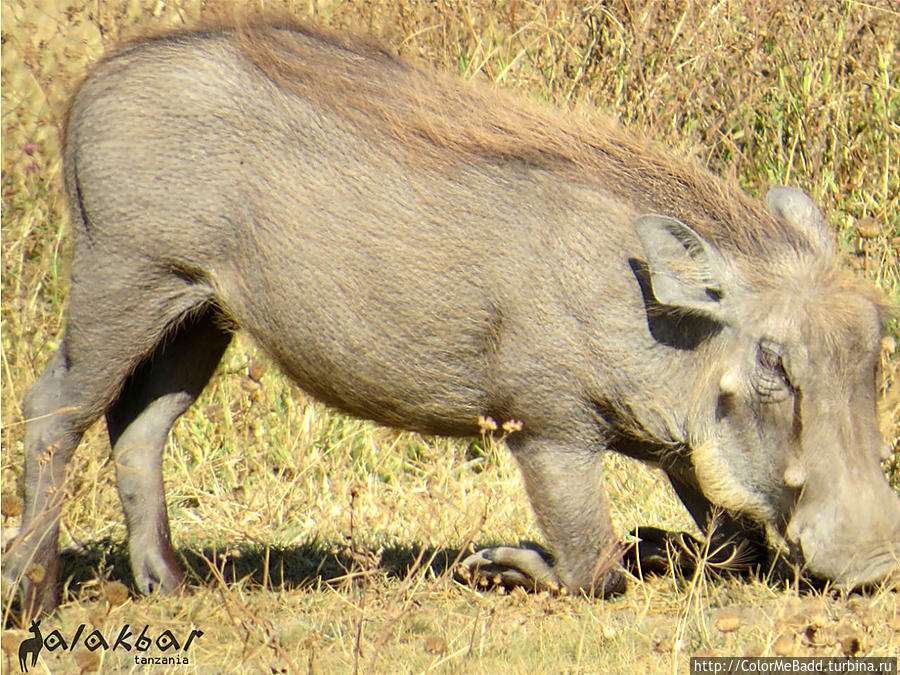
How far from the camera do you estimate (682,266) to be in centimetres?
385

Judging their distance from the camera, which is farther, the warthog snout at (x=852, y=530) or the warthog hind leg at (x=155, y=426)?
the warthog hind leg at (x=155, y=426)

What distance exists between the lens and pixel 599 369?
3.90m

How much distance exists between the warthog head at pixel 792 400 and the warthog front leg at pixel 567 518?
31 cm

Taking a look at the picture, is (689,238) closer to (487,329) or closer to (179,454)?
(487,329)

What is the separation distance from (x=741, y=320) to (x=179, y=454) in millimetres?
2631

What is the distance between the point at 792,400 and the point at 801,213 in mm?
644

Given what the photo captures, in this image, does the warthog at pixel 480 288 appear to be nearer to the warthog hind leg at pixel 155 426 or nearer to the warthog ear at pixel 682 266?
the warthog ear at pixel 682 266

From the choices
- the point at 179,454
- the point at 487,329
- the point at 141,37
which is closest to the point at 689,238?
the point at 487,329

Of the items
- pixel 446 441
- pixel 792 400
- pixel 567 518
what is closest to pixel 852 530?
pixel 792 400

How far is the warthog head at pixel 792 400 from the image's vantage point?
3791 millimetres

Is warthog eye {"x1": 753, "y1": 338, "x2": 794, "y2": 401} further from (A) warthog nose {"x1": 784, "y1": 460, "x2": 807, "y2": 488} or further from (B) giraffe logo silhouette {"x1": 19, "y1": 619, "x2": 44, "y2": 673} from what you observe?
(B) giraffe logo silhouette {"x1": 19, "y1": 619, "x2": 44, "y2": 673}

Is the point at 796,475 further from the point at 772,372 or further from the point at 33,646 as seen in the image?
the point at 33,646

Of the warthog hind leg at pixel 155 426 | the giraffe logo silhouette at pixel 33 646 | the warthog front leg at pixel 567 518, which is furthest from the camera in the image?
the warthog hind leg at pixel 155 426

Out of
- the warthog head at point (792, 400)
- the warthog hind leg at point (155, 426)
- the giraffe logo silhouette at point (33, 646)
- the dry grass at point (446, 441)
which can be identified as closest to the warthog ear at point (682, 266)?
the warthog head at point (792, 400)
